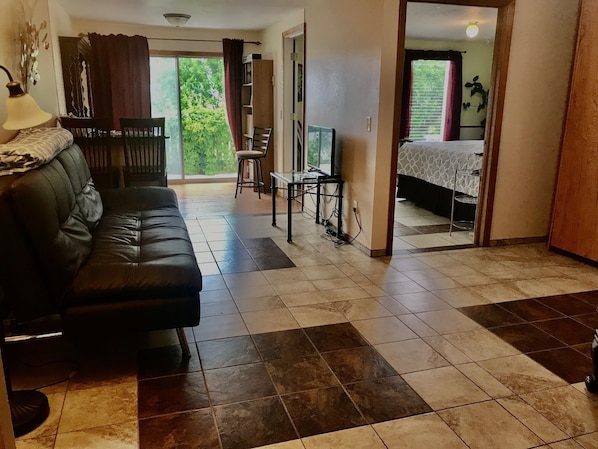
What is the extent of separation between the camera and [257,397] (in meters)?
2.10

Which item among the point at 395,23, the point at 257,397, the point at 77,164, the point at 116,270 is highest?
the point at 395,23

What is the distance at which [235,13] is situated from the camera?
18.6 feet

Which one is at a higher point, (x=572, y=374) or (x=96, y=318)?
(x=96, y=318)

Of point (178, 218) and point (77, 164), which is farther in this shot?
point (178, 218)

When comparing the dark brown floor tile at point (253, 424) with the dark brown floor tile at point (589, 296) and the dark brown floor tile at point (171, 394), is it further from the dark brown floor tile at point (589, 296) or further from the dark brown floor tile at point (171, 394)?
the dark brown floor tile at point (589, 296)

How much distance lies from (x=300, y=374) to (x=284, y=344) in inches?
11.7

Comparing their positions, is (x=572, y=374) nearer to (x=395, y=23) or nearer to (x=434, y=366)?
(x=434, y=366)

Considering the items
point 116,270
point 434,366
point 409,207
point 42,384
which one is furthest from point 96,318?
point 409,207

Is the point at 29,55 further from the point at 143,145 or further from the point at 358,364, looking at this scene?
the point at 358,364

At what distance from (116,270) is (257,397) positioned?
870 millimetres

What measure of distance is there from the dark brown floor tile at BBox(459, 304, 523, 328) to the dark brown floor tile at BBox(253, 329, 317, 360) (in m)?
1.06

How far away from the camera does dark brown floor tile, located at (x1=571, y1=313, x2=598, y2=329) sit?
2812mm

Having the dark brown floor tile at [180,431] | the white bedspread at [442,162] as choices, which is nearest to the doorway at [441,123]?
the white bedspread at [442,162]

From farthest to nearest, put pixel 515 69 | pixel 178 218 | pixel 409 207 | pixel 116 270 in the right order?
pixel 409 207 < pixel 515 69 < pixel 178 218 < pixel 116 270
